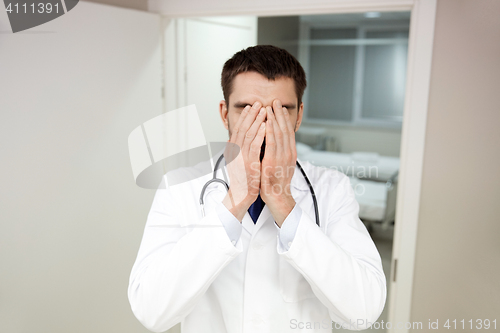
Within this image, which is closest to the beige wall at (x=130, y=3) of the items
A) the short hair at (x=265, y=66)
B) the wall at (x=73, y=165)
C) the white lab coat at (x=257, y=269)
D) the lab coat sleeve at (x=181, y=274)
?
the wall at (x=73, y=165)

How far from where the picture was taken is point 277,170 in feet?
3.36

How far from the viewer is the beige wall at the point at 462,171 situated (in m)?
1.36

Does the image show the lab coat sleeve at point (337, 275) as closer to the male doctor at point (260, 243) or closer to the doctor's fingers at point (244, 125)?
the male doctor at point (260, 243)

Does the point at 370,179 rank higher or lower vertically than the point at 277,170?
lower

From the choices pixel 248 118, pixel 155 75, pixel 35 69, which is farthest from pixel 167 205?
pixel 155 75

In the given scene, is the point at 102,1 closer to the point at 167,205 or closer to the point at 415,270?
the point at 167,205

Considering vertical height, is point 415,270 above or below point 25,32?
below

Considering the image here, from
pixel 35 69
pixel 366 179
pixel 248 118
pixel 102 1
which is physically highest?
pixel 102 1

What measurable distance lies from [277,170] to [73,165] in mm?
916

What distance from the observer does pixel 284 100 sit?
3.67ft

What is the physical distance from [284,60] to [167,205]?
552 mm

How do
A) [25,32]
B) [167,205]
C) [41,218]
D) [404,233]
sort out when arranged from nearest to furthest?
[167,205], [25,32], [41,218], [404,233]

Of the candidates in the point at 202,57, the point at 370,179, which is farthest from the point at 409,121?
the point at 370,179

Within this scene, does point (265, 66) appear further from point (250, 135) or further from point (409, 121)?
point (409, 121)
